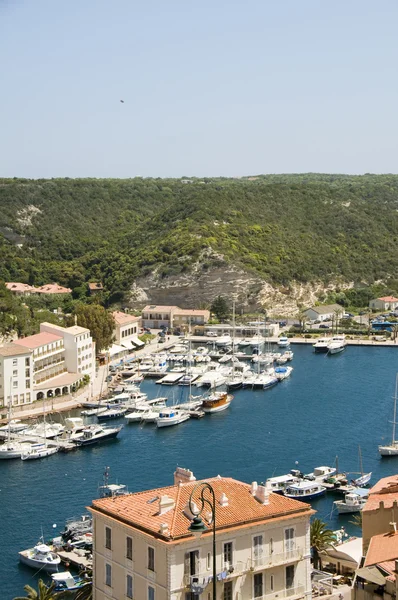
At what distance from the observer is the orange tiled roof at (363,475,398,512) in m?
22.2

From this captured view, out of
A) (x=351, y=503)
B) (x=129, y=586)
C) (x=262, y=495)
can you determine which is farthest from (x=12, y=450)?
(x=129, y=586)

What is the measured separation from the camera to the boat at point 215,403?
55188mm

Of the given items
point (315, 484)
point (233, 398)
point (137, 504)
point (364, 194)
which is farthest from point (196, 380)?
point (364, 194)

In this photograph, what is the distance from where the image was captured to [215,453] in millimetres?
45656

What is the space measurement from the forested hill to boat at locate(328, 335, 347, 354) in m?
17.9

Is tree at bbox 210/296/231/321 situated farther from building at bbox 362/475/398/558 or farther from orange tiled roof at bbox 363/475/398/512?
building at bbox 362/475/398/558

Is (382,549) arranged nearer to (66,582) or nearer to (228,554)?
(228,554)

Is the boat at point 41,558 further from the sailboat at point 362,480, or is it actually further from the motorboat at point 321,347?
the motorboat at point 321,347

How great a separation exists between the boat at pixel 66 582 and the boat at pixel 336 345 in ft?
153

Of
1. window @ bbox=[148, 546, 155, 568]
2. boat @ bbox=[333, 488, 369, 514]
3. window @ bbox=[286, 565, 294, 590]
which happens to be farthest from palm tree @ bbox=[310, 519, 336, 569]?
window @ bbox=[148, 546, 155, 568]

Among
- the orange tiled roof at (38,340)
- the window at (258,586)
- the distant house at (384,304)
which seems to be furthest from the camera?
the distant house at (384,304)

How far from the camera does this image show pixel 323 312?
291ft

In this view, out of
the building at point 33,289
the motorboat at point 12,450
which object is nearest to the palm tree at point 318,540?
the motorboat at point 12,450

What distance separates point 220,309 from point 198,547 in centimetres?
6939
